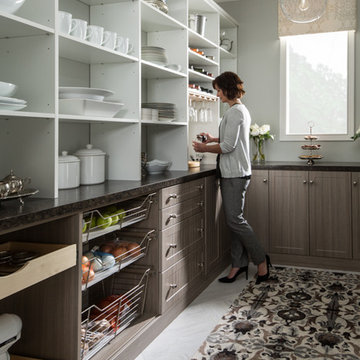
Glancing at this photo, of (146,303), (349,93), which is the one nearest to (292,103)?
(349,93)

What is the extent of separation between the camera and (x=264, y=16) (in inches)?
191

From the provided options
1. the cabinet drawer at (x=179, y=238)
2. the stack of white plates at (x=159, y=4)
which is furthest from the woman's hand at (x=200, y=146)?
the stack of white plates at (x=159, y=4)

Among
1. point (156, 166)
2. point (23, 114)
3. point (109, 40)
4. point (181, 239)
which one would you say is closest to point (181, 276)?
point (181, 239)

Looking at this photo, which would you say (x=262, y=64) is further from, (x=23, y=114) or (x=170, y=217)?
(x=23, y=114)

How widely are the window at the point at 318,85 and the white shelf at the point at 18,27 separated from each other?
3210 mm

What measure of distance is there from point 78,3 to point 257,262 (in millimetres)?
2224

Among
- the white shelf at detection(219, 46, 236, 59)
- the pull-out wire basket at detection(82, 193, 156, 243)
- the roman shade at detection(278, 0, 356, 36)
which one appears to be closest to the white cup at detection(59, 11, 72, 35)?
the pull-out wire basket at detection(82, 193, 156, 243)

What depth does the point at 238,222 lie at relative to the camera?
11.9 feet

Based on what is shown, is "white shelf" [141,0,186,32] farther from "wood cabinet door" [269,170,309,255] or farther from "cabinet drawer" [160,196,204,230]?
"wood cabinet door" [269,170,309,255]

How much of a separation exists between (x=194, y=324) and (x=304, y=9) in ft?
6.20

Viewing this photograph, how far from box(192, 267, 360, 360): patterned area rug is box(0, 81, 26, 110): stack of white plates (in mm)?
1495

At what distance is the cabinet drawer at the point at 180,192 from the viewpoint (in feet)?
9.25

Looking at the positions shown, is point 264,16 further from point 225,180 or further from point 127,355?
point 127,355

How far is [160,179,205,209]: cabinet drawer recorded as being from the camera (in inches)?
111
